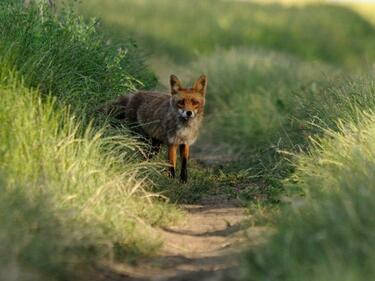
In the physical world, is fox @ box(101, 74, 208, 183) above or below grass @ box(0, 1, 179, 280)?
below

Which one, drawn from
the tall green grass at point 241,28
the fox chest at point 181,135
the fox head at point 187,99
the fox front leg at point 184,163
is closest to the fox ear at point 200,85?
the fox head at point 187,99

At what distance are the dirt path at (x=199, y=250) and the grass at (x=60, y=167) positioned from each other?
0.50 feet

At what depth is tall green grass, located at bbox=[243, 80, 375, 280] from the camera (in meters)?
5.43

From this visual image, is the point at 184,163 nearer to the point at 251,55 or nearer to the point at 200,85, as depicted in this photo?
the point at 200,85

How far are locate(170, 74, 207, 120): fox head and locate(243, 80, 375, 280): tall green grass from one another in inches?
113

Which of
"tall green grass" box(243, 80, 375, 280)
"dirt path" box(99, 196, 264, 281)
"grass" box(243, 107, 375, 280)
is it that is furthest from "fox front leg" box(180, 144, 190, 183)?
"grass" box(243, 107, 375, 280)

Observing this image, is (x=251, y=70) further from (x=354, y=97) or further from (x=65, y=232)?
(x=65, y=232)

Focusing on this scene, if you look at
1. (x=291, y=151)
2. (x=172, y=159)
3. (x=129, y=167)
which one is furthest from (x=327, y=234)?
(x=172, y=159)

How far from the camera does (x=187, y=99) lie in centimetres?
1014

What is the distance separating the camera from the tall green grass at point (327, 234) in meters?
5.43

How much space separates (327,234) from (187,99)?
15.0 feet

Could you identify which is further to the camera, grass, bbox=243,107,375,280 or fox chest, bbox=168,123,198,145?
fox chest, bbox=168,123,198,145

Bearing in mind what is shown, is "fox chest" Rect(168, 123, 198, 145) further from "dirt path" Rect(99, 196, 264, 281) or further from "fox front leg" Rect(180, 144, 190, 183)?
"dirt path" Rect(99, 196, 264, 281)

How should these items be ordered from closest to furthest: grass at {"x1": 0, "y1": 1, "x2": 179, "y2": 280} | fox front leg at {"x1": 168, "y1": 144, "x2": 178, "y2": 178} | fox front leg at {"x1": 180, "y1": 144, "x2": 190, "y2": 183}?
1. grass at {"x1": 0, "y1": 1, "x2": 179, "y2": 280}
2. fox front leg at {"x1": 168, "y1": 144, "x2": 178, "y2": 178}
3. fox front leg at {"x1": 180, "y1": 144, "x2": 190, "y2": 183}
